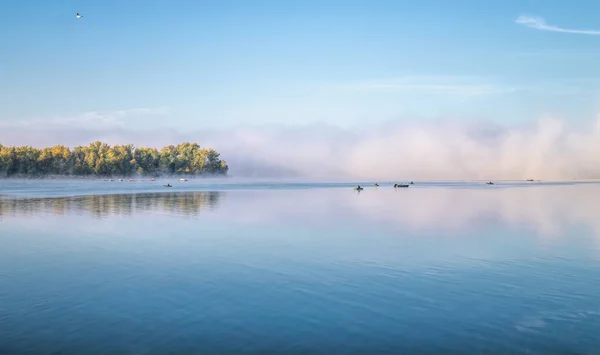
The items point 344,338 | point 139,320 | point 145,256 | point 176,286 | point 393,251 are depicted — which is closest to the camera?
point 344,338

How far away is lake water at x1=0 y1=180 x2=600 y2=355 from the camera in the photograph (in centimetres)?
1128

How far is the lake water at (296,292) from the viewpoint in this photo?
37.0 feet

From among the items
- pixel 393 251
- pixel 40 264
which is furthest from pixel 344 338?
pixel 40 264

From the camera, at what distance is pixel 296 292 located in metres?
15.9

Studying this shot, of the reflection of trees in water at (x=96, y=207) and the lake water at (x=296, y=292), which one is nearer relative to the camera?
the lake water at (x=296, y=292)

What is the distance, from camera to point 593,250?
25.2 meters

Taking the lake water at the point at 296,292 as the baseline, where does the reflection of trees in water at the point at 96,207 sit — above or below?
above

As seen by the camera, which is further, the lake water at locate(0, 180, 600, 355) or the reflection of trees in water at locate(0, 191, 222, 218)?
the reflection of trees in water at locate(0, 191, 222, 218)

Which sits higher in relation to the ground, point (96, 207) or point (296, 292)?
point (96, 207)

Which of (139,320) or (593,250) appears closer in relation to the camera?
(139,320)

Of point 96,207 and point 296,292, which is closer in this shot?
point 296,292

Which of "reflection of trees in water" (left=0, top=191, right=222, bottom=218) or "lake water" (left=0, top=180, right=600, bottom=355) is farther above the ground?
"reflection of trees in water" (left=0, top=191, right=222, bottom=218)

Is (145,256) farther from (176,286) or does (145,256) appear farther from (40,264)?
(176,286)

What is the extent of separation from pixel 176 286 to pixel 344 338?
309 inches
